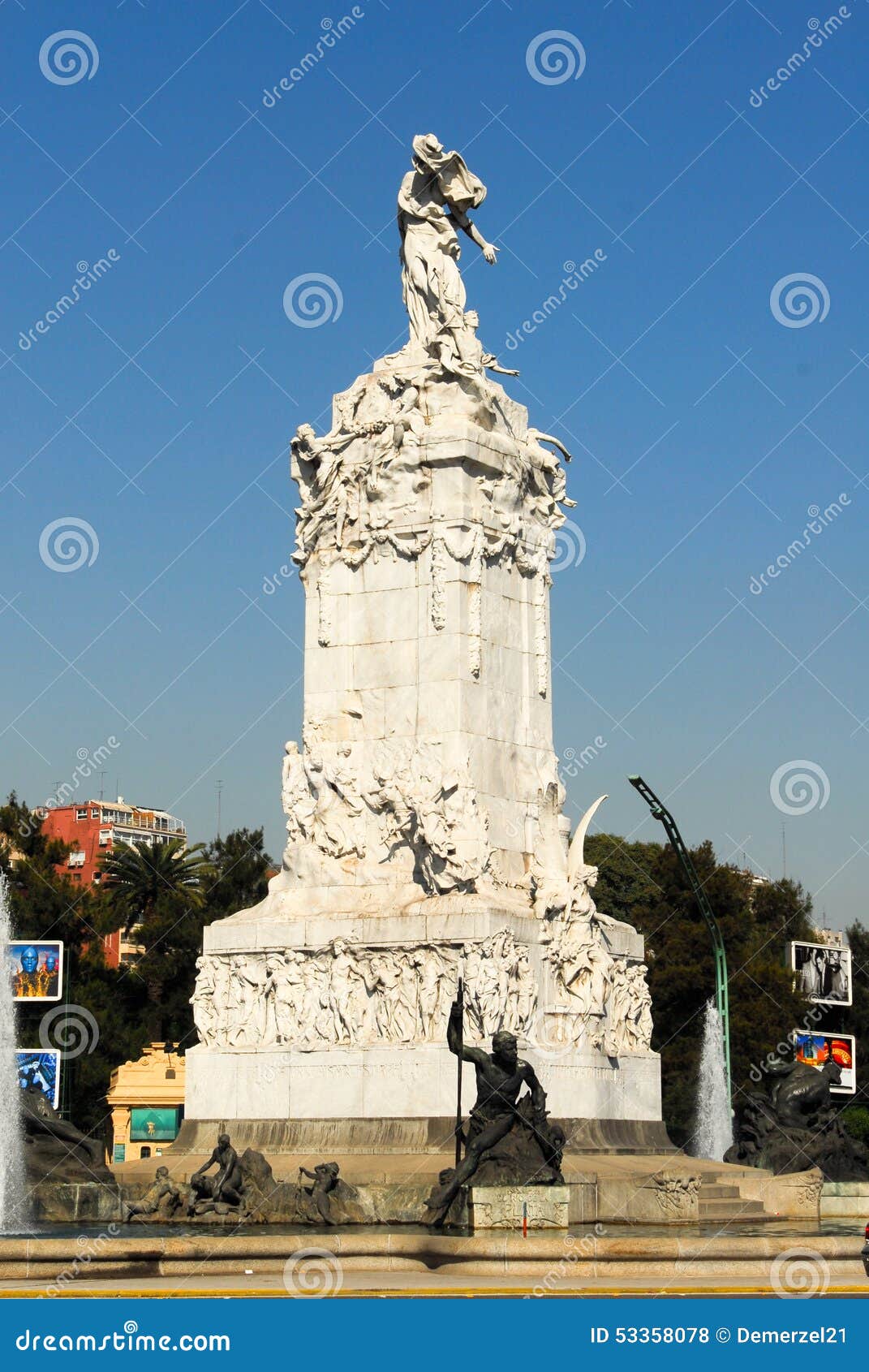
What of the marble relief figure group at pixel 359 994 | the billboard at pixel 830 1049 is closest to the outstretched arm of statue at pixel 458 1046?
the marble relief figure group at pixel 359 994

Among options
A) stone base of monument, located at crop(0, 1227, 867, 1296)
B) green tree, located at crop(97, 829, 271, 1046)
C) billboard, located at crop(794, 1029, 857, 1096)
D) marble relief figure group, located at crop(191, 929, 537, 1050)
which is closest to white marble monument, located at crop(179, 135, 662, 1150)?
marble relief figure group, located at crop(191, 929, 537, 1050)

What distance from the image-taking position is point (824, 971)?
5609 centimetres

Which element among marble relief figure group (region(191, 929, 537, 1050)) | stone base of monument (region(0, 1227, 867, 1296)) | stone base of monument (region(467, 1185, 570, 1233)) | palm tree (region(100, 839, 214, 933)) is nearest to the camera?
stone base of monument (region(0, 1227, 867, 1296))

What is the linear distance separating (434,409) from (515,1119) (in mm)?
13042

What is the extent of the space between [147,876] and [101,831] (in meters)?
39.6

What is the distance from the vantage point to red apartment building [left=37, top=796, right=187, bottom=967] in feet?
264

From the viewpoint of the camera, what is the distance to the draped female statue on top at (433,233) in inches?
1399

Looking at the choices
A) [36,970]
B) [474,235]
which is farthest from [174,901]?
[474,235]

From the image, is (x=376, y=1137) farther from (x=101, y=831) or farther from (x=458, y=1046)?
(x=101, y=831)

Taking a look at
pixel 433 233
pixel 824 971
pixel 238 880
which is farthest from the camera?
pixel 238 880

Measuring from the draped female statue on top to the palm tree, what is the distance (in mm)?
34520

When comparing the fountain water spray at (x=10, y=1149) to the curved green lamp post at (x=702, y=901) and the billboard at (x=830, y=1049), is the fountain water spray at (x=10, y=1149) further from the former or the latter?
the billboard at (x=830, y=1049)

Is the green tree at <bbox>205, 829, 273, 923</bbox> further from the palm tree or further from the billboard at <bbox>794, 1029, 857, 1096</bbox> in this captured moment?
the billboard at <bbox>794, 1029, 857, 1096</bbox>

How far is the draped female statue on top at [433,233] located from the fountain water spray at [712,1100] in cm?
1652
